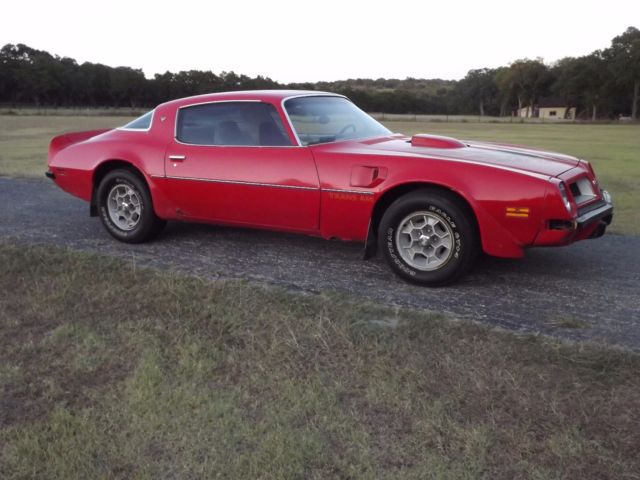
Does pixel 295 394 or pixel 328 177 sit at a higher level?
pixel 328 177

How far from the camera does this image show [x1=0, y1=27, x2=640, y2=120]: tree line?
3364 inches

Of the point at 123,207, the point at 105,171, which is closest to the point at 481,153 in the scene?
the point at 123,207

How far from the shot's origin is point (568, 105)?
336ft

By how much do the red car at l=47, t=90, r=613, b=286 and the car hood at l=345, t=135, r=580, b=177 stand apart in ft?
0.04

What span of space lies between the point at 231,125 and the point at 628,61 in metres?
93.4

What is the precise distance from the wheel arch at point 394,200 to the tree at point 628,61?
8889 centimetres

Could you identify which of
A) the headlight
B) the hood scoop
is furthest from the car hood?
the headlight

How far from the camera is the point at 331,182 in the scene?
4.71 metres

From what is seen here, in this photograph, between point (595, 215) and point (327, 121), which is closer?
point (595, 215)

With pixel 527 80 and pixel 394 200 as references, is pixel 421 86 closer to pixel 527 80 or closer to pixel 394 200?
pixel 527 80

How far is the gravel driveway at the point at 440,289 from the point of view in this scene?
396 centimetres

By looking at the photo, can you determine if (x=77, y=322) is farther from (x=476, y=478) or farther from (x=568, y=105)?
(x=568, y=105)

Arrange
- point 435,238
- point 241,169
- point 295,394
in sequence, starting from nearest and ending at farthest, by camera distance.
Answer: point 295,394 < point 435,238 < point 241,169

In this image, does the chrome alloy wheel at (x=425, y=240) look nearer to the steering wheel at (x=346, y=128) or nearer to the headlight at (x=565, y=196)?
the headlight at (x=565, y=196)
